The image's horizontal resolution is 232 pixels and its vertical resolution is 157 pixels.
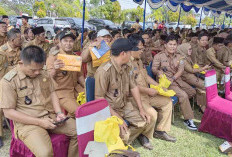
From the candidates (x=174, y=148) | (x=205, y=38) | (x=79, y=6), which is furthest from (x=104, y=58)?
(x=79, y=6)

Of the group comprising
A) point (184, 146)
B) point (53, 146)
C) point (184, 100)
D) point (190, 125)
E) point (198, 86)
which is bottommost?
point (184, 146)

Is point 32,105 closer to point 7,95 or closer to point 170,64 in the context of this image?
point 7,95

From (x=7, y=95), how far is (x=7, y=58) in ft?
6.06

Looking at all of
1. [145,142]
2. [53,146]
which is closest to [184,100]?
[145,142]

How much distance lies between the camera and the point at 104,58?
129 inches

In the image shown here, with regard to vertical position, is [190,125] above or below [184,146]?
above

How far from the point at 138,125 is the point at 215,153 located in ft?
4.10

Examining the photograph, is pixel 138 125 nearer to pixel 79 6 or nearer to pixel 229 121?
pixel 229 121

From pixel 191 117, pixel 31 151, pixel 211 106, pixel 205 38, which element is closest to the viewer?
pixel 31 151

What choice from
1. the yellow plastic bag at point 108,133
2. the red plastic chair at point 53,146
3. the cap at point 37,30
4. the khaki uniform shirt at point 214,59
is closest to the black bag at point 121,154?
the yellow plastic bag at point 108,133

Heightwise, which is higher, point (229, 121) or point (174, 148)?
point (229, 121)

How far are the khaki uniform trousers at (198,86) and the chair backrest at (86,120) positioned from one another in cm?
305

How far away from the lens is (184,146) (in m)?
3.07

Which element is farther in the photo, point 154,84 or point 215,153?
point 154,84
